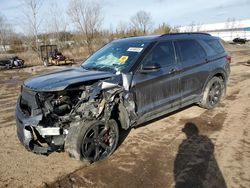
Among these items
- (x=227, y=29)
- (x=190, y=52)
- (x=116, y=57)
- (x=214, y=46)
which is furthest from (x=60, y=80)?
(x=227, y=29)

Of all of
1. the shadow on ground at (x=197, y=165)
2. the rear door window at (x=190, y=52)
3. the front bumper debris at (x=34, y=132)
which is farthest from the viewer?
the rear door window at (x=190, y=52)

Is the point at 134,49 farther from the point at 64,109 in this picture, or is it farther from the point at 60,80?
the point at 64,109

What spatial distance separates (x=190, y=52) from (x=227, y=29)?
244 feet

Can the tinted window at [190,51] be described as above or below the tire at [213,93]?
above

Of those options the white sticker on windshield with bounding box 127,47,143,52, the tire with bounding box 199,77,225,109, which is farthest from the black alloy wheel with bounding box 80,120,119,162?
the tire with bounding box 199,77,225,109

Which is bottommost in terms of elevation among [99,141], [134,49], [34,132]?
[99,141]

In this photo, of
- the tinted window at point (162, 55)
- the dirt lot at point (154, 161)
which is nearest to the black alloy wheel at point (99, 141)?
the dirt lot at point (154, 161)

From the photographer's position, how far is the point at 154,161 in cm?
421

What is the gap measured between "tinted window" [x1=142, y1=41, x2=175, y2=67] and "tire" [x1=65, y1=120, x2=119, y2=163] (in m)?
1.35

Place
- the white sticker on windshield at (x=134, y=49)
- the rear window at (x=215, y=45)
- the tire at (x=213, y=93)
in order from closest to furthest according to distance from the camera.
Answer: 1. the white sticker on windshield at (x=134, y=49)
2. the tire at (x=213, y=93)
3. the rear window at (x=215, y=45)

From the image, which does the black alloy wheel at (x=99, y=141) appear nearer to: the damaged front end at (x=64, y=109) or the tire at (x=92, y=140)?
the tire at (x=92, y=140)

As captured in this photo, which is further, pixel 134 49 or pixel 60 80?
pixel 134 49

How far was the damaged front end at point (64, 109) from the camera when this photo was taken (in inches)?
154

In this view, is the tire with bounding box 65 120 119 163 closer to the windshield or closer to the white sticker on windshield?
the windshield
